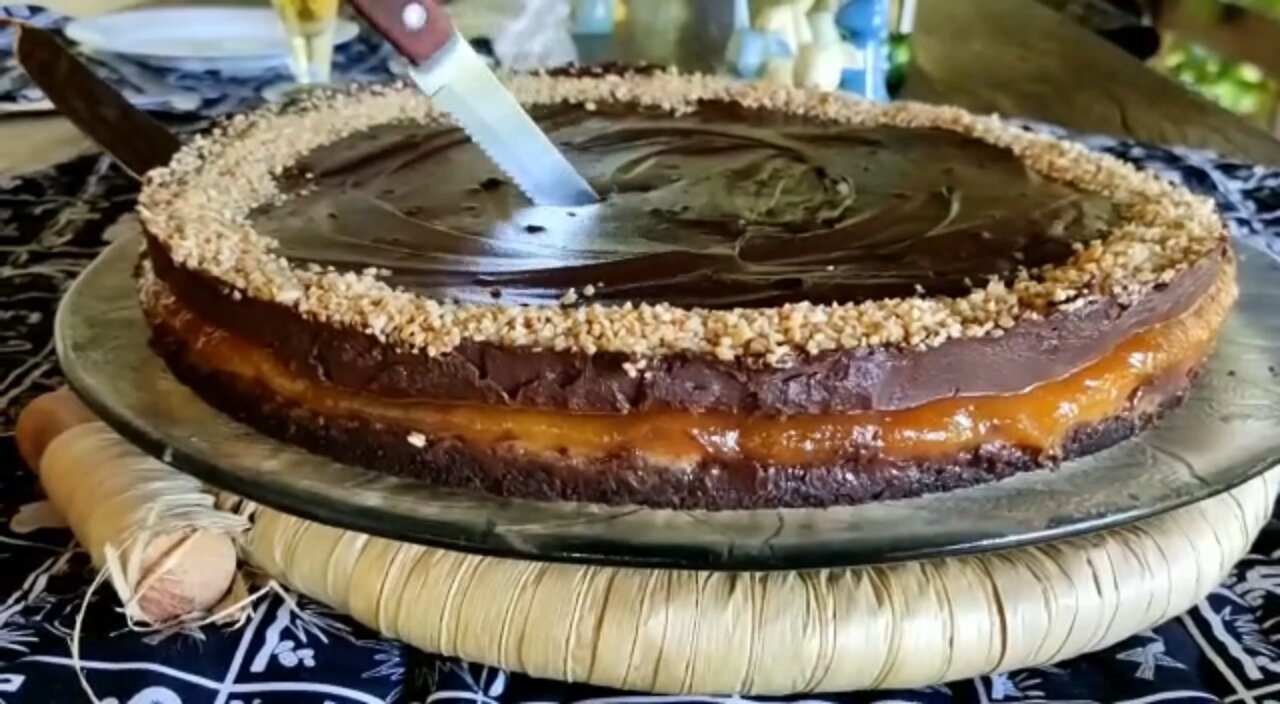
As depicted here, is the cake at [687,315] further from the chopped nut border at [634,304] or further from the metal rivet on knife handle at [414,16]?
the metal rivet on knife handle at [414,16]

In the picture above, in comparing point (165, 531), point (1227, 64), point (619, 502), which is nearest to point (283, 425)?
point (165, 531)

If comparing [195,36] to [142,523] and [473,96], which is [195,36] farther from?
[142,523]

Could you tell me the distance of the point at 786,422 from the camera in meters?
0.80

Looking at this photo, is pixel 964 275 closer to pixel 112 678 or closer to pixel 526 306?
pixel 526 306

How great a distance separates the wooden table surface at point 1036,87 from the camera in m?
1.73

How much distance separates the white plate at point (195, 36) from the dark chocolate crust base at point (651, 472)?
1.12 metres

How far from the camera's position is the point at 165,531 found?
0.83m

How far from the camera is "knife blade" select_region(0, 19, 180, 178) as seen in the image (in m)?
1.17

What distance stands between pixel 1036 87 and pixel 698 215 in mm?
1031

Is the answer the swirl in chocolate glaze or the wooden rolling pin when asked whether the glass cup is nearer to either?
the swirl in chocolate glaze

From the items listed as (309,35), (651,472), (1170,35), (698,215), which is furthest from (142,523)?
(1170,35)

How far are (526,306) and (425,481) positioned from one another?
0.38 ft

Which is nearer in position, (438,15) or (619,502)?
(619,502)

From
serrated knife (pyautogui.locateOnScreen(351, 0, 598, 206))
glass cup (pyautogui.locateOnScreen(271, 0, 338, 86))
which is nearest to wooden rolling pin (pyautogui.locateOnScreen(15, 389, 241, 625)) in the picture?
serrated knife (pyautogui.locateOnScreen(351, 0, 598, 206))
